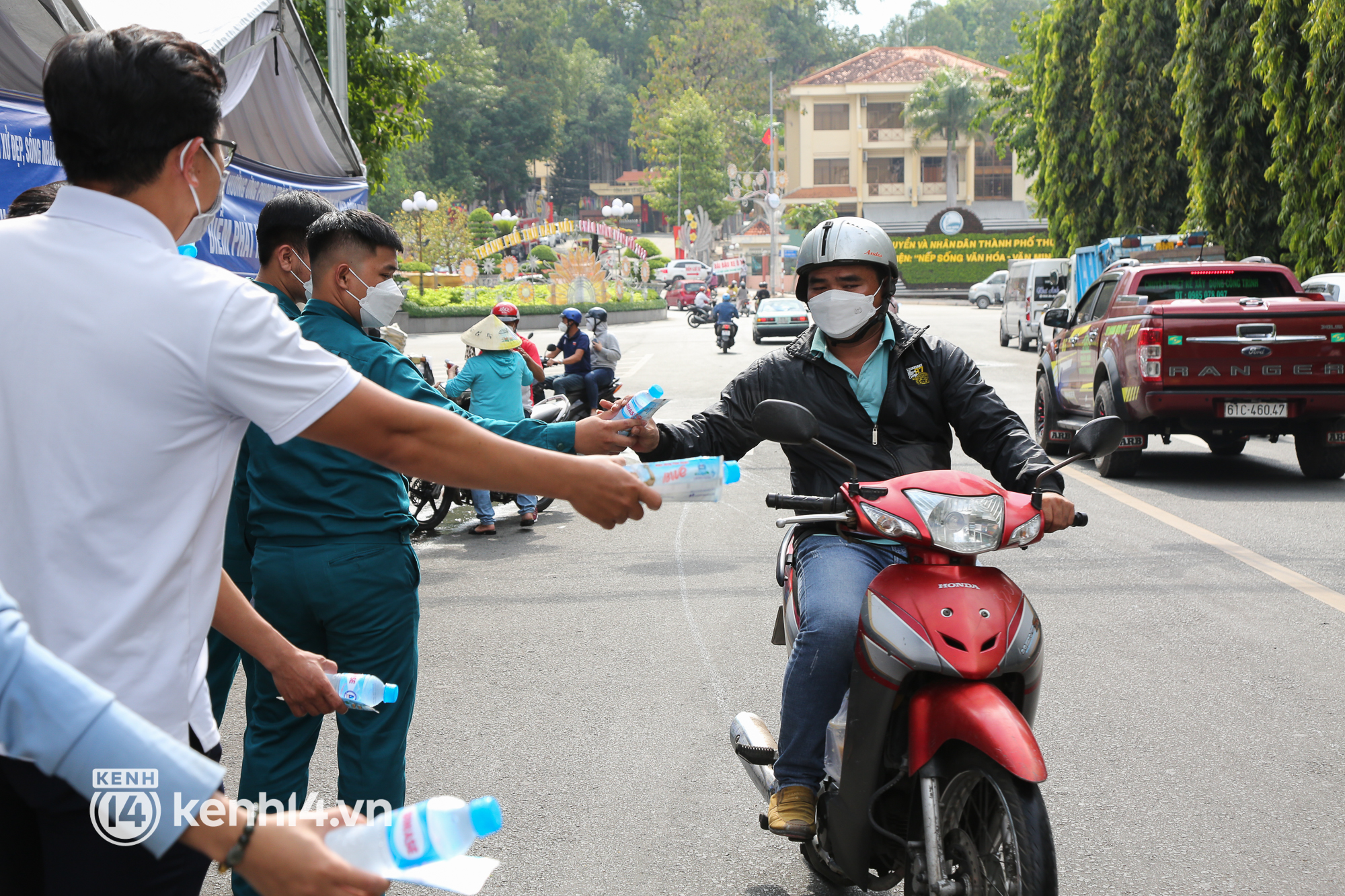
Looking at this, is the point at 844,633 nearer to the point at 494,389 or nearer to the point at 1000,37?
the point at 494,389

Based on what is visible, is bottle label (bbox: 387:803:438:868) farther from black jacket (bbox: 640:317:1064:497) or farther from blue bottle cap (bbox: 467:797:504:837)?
black jacket (bbox: 640:317:1064:497)

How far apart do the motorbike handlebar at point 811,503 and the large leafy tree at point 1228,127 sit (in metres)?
18.1

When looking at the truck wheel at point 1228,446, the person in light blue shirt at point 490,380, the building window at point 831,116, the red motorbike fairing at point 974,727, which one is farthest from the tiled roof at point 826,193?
the red motorbike fairing at point 974,727

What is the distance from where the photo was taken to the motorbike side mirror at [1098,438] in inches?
124

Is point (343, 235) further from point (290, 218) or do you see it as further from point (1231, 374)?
point (1231, 374)

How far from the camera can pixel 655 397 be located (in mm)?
2691

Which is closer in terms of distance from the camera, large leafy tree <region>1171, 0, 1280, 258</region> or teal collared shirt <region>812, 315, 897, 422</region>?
teal collared shirt <region>812, 315, 897, 422</region>

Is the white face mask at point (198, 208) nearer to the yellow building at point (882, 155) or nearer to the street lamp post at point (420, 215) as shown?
the street lamp post at point (420, 215)

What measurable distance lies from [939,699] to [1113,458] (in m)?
8.81

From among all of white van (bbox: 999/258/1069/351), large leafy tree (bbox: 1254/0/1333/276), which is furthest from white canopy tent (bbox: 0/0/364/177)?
white van (bbox: 999/258/1069/351)

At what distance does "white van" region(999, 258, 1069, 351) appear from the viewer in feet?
91.1

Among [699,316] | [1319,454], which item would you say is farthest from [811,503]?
[699,316]

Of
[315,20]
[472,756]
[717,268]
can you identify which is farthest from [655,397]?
[717,268]

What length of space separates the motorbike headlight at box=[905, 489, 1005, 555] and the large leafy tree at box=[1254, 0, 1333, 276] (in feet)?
53.4
